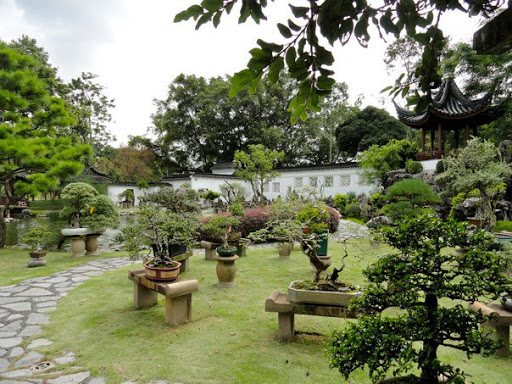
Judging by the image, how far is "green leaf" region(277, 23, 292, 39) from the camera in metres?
1.00

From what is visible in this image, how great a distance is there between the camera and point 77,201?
7.51 meters

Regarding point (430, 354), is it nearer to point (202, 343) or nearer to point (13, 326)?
point (202, 343)

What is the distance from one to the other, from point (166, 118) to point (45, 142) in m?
20.8

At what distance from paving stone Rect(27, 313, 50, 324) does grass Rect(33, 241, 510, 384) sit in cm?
8

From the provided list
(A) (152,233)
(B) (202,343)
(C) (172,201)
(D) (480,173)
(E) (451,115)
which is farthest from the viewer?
(E) (451,115)

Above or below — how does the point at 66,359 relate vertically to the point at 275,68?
below

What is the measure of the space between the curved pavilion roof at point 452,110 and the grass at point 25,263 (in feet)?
42.4

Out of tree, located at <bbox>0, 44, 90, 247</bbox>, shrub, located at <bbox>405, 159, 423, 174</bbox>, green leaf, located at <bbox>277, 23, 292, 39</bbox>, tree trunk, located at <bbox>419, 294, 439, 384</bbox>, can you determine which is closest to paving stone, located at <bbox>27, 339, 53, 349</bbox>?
tree trunk, located at <bbox>419, 294, 439, 384</bbox>

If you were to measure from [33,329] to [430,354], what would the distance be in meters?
4.01

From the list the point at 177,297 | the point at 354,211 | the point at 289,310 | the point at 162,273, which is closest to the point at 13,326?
the point at 162,273

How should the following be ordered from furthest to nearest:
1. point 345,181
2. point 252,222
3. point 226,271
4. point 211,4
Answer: point 345,181, point 252,222, point 226,271, point 211,4

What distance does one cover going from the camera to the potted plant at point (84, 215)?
7.25 meters

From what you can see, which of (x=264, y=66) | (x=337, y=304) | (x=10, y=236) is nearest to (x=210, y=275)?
(x=337, y=304)

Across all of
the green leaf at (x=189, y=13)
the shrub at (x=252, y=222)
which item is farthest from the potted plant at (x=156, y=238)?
the shrub at (x=252, y=222)
